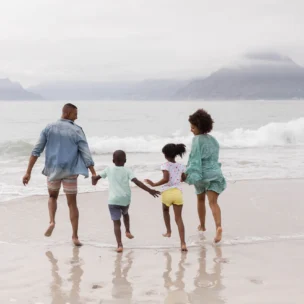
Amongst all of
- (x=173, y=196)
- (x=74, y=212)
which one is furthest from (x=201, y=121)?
(x=74, y=212)

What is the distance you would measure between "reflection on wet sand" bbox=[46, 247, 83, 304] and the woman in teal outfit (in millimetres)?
1654

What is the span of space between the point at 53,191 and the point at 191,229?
6.61ft

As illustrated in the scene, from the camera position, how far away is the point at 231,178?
1153cm

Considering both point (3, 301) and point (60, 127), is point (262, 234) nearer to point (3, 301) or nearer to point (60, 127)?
point (60, 127)

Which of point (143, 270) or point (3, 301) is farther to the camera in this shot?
point (143, 270)

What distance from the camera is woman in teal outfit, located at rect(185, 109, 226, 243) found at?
5.68m

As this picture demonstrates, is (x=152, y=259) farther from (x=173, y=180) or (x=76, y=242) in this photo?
(x=76, y=242)

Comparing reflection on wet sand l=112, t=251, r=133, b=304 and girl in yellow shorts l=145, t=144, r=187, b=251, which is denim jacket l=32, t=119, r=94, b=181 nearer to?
girl in yellow shorts l=145, t=144, r=187, b=251

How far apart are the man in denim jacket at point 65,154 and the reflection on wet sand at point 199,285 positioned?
1.49m

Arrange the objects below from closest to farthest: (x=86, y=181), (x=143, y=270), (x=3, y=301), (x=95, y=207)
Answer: (x=3, y=301) → (x=143, y=270) → (x=95, y=207) → (x=86, y=181)

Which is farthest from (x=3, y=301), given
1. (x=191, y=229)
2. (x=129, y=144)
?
(x=129, y=144)

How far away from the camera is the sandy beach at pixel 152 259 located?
4027 millimetres

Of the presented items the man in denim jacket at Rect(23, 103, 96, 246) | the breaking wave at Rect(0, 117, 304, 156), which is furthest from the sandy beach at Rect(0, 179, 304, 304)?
the breaking wave at Rect(0, 117, 304, 156)

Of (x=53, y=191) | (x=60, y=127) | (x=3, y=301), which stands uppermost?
(x=60, y=127)
